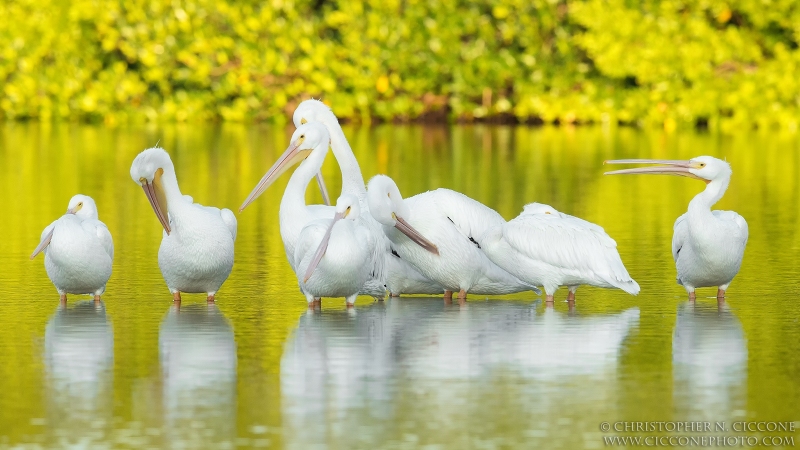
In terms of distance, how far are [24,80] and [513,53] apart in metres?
9.18

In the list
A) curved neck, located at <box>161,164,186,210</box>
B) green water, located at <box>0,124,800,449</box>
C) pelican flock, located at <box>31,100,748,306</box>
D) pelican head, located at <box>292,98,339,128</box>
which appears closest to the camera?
green water, located at <box>0,124,800,449</box>

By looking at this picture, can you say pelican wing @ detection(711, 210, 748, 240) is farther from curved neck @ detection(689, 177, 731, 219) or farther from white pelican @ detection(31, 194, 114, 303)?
white pelican @ detection(31, 194, 114, 303)

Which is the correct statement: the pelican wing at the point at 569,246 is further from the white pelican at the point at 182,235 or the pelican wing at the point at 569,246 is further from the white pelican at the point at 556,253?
the white pelican at the point at 182,235

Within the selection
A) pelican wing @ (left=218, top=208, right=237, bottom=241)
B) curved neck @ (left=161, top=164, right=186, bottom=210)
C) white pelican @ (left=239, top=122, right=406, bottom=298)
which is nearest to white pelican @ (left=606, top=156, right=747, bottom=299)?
white pelican @ (left=239, top=122, right=406, bottom=298)

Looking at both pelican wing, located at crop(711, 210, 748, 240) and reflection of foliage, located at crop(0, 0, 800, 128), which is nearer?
pelican wing, located at crop(711, 210, 748, 240)

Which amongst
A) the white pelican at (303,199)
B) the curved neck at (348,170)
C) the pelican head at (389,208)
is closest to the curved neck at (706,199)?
the pelican head at (389,208)

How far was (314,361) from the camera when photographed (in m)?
6.90

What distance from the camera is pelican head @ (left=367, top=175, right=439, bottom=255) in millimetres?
8508

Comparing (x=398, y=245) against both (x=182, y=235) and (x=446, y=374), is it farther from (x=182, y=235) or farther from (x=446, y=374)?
(x=446, y=374)

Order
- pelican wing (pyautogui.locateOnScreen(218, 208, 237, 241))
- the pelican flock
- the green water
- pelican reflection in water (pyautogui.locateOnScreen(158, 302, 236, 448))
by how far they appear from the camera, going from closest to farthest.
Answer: pelican reflection in water (pyautogui.locateOnScreen(158, 302, 236, 448)) → the green water → the pelican flock → pelican wing (pyautogui.locateOnScreen(218, 208, 237, 241))

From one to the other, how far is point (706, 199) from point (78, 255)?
3385 mm

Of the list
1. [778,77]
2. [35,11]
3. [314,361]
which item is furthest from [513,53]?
[314,361]

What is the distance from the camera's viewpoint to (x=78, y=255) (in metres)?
8.41

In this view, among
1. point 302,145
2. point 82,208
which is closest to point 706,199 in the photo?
point 302,145
